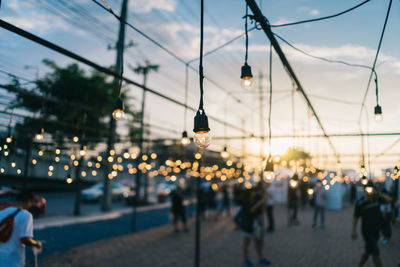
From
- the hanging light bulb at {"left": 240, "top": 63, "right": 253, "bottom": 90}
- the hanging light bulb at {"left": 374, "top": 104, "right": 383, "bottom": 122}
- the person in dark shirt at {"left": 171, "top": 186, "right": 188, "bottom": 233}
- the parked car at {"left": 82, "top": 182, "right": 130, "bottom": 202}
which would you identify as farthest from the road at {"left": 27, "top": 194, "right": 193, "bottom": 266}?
the hanging light bulb at {"left": 374, "top": 104, "right": 383, "bottom": 122}

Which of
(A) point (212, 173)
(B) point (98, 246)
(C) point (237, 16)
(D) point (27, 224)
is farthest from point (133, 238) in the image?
(A) point (212, 173)

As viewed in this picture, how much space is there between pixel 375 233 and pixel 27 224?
19.0 ft

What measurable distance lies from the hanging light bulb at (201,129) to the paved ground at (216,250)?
4.75m

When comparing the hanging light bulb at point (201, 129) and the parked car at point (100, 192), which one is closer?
the hanging light bulb at point (201, 129)

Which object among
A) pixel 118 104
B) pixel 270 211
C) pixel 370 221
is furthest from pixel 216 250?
pixel 118 104

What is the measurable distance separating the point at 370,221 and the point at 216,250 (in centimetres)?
417

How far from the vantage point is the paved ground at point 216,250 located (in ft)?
22.1

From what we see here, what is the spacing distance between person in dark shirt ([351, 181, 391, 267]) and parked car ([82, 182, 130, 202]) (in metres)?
18.1

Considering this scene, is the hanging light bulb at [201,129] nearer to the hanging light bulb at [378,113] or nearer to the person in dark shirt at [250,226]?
the person in dark shirt at [250,226]

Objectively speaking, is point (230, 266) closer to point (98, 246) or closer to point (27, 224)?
point (98, 246)

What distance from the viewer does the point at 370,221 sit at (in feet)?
17.7

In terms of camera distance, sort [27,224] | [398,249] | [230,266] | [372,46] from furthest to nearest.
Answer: [230,266], [398,249], [372,46], [27,224]

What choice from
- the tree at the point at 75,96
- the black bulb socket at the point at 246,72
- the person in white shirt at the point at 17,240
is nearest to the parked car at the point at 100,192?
the tree at the point at 75,96

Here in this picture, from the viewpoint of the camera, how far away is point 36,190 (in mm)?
24328
